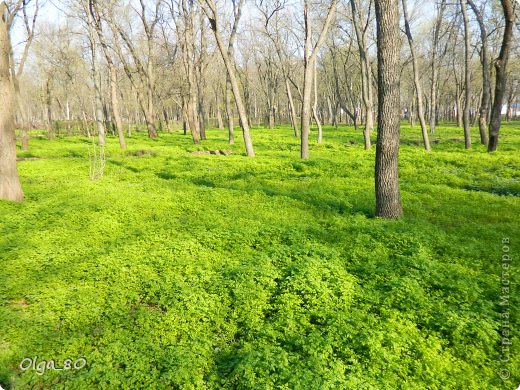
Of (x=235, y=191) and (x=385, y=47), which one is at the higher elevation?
(x=385, y=47)

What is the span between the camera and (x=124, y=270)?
561 cm

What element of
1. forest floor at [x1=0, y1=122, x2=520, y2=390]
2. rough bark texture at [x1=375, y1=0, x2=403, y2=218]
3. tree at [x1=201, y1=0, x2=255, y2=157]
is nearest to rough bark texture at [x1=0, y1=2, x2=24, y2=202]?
forest floor at [x1=0, y1=122, x2=520, y2=390]

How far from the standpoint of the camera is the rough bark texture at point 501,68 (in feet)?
40.9

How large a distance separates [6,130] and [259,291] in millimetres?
9228

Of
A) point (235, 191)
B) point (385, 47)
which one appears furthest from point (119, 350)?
point (385, 47)

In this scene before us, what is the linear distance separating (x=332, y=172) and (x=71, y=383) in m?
11.0

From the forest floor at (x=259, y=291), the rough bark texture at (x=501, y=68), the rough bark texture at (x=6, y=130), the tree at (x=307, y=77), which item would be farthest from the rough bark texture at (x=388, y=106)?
the rough bark texture at (x=6, y=130)

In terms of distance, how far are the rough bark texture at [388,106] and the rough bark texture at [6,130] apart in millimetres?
10192

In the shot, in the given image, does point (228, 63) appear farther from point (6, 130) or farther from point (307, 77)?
point (6, 130)

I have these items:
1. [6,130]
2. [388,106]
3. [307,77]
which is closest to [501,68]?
[307,77]

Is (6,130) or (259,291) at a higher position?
(6,130)

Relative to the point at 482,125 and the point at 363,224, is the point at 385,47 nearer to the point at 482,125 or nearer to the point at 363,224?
the point at 363,224

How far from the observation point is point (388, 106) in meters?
7.10

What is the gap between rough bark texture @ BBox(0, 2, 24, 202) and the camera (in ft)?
29.3
